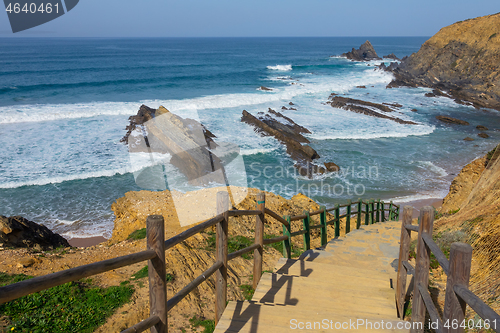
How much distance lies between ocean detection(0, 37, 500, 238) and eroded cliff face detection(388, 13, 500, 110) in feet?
13.2

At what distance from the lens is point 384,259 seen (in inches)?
256

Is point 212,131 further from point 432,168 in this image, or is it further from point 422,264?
point 422,264

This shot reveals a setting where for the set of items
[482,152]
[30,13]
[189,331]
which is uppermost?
[30,13]

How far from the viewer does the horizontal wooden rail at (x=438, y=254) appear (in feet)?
6.96

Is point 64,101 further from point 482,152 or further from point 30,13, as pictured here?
point 482,152

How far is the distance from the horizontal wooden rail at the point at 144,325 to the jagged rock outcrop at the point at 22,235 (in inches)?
214

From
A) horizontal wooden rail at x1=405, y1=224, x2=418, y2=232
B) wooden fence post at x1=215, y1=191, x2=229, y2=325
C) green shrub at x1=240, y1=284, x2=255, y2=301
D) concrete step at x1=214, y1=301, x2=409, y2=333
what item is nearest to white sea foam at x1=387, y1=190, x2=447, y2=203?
green shrub at x1=240, y1=284, x2=255, y2=301

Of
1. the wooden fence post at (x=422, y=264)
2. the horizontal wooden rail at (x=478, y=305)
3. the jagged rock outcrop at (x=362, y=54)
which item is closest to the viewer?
the horizontal wooden rail at (x=478, y=305)

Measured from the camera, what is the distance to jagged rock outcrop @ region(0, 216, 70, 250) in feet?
22.1

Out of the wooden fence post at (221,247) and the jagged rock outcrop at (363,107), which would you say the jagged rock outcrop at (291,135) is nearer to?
the jagged rock outcrop at (363,107)

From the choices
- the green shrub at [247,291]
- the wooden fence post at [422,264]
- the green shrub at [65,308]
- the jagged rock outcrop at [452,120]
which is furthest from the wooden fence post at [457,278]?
the jagged rock outcrop at [452,120]

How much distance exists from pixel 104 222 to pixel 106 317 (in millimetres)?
8392

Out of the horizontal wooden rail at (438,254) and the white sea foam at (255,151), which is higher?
the horizontal wooden rail at (438,254)

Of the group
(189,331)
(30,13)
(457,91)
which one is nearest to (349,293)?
(189,331)
